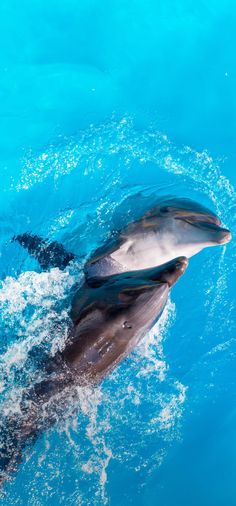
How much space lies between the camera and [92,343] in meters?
4.76

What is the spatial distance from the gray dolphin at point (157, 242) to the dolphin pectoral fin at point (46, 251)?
84 centimetres

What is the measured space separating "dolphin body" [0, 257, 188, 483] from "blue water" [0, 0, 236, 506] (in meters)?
1.66

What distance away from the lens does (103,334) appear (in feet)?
15.5

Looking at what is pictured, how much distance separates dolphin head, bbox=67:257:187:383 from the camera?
4.65 m

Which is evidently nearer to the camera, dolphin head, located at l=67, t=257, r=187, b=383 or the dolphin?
dolphin head, located at l=67, t=257, r=187, b=383

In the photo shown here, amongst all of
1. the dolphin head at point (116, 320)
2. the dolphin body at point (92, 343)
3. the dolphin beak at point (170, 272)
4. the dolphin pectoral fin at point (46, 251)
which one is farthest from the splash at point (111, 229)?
the dolphin beak at point (170, 272)

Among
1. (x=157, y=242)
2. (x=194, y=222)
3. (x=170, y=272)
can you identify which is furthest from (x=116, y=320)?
(x=194, y=222)

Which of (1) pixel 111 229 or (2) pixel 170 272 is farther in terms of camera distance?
(1) pixel 111 229

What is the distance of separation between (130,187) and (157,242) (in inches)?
81.6

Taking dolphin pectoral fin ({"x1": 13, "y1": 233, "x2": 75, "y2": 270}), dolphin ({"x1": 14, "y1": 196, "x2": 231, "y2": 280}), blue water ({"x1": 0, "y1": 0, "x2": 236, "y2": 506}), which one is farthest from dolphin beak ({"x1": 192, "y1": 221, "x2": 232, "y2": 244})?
dolphin pectoral fin ({"x1": 13, "y1": 233, "x2": 75, "y2": 270})

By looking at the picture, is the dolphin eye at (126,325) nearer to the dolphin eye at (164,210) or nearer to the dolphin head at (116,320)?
the dolphin head at (116,320)

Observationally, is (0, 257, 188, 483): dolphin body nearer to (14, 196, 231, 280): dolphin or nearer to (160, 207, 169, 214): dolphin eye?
(14, 196, 231, 280): dolphin

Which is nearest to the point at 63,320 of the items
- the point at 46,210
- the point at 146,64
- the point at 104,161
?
the point at 46,210

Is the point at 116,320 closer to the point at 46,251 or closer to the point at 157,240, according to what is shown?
the point at 157,240
